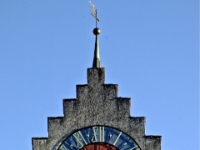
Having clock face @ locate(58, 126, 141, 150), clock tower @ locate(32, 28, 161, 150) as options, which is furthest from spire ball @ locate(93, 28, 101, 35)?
clock face @ locate(58, 126, 141, 150)

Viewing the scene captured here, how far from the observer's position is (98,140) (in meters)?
36.4

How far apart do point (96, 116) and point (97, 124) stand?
0.84ft

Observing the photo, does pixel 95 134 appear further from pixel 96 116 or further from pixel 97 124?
pixel 96 116

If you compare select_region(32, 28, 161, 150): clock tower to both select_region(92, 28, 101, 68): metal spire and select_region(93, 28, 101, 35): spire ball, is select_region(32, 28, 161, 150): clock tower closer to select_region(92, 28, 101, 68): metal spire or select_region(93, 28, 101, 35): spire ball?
select_region(92, 28, 101, 68): metal spire

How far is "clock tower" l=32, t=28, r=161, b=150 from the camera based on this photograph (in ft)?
119

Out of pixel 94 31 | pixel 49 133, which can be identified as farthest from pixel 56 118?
pixel 94 31

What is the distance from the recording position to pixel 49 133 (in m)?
36.6

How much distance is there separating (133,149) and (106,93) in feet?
6.02

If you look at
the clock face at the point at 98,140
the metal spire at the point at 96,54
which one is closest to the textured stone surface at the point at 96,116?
the clock face at the point at 98,140

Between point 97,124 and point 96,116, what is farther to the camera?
point 96,116

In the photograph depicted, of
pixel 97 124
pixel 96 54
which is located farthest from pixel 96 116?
pixel 96 54

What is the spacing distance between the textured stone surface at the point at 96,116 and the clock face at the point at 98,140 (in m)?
0.13

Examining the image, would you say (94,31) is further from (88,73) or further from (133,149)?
(133,149)

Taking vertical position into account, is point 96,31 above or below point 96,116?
above
